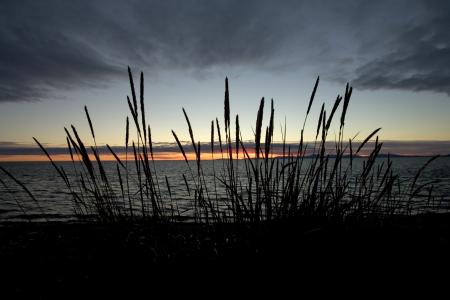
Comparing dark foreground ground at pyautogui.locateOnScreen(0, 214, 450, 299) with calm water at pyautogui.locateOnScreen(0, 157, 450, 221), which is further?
calm water at pyautogui.locateOnScreen(0, 157, 450, 221)

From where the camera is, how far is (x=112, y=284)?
85.7 inches

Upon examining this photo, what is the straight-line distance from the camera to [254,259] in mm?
2117

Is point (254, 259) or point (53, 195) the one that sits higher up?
point (254, 259)

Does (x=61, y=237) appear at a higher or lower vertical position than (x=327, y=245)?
lower

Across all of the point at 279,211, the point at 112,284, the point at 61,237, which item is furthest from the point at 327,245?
the point at 61,237

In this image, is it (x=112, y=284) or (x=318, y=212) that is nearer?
(x=112, y=284)

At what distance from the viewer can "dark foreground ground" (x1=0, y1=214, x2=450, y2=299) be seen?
1.96 metres

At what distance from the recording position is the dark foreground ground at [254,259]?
196 cm

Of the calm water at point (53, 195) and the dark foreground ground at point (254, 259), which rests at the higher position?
the dark foreground ground at point (254, 259)

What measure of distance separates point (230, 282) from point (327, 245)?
909mm

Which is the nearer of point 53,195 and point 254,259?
point 254,259

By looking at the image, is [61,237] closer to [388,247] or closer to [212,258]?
[212,258]

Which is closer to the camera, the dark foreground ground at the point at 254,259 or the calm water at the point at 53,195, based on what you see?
the dark foreground ground at the point at 254,259

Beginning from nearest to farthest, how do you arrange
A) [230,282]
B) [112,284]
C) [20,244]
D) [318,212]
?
[230,282] → [112,284] → [318,212] → [20,244]
